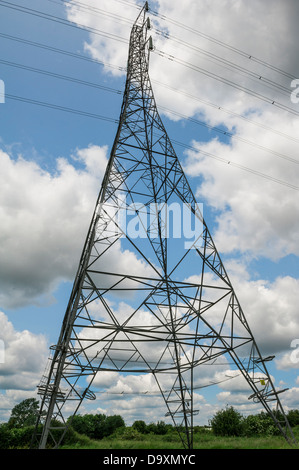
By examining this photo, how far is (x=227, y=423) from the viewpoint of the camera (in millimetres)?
35438

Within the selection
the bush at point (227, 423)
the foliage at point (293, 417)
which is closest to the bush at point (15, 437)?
the bush at point (227, 423)

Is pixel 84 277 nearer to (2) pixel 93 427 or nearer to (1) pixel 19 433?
(1) pixel 19 433

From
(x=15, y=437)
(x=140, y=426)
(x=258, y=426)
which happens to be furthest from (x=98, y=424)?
(x=15, y=437)

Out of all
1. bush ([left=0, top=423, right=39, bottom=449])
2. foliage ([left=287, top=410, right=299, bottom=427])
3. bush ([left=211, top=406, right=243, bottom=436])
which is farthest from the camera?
foliage ([left=287, top=410, right=299, bottom=427])

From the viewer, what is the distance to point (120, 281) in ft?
48.9

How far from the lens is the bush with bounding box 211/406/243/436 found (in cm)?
3494

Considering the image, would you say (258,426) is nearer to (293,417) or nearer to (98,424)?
(293,417)

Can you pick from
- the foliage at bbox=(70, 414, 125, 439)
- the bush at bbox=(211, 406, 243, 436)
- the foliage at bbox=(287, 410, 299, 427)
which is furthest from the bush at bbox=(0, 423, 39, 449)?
the foliage at bbox=(287, 410, 299, 427)

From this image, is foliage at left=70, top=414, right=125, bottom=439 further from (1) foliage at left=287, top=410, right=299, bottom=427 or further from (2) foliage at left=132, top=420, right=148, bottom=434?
(1) foliage at left=287, top=410, right=299, bottom=427

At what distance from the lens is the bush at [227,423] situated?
34.9 m

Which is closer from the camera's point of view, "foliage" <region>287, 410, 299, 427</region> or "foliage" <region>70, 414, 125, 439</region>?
"foliage" <region>287, 410, 299, 427</region>

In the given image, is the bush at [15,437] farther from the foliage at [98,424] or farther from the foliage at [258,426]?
the foliage at [98,424]
